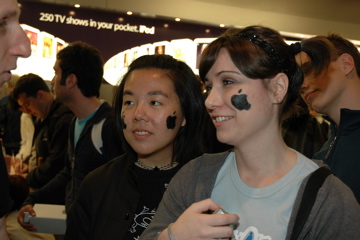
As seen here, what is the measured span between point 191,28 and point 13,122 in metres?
2.97

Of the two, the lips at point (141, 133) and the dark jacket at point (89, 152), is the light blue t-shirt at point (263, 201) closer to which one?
the lips at point (141, 133)

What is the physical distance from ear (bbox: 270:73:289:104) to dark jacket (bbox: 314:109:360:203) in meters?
0.60

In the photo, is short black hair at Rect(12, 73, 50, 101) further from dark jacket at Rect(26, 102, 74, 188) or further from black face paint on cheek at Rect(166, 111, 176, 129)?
black face paint on cheek at Rect(166, 111, 176, 129)

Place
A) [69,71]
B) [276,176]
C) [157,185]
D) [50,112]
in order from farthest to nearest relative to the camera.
Answer: [50,112] → [69,71] → [157,185] → [276,176]

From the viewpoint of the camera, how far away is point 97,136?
2.76 meters

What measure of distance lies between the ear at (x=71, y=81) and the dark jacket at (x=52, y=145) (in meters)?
0.69

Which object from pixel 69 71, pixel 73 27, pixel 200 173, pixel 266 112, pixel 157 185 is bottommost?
pixel 157 185

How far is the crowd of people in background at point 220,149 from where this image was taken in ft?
4.10

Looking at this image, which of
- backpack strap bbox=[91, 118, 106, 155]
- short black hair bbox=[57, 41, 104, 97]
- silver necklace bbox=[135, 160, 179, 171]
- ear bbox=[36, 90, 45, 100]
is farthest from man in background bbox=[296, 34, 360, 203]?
ear bbox=[36, 90, 45, 100]

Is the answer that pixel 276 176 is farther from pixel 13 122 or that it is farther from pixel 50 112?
pixel 13 122

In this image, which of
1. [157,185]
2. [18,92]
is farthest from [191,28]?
[157,185]

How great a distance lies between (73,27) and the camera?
6.04 meters

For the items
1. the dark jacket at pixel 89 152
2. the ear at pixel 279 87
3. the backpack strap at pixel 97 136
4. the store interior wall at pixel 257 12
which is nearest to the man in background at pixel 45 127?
the dark jacket at pixel 89 152

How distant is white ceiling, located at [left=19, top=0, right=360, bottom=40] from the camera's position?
→ 6234mm
